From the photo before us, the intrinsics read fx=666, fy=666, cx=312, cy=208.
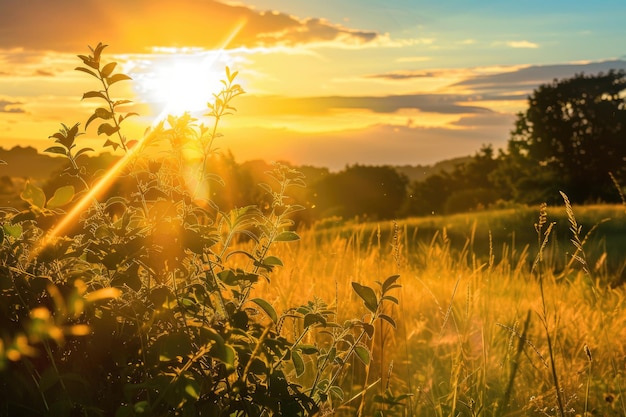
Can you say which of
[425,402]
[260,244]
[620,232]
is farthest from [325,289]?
[620,232]

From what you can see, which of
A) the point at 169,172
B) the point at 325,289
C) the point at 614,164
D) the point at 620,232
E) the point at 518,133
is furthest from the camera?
the point at 518,133

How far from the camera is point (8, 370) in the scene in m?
2.48

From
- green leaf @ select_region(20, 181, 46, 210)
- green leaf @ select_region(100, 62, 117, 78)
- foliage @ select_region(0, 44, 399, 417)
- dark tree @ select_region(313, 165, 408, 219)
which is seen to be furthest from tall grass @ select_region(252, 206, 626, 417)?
dark tree @ select_region(313, 165, 408, 219)

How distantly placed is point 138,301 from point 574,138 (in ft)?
171

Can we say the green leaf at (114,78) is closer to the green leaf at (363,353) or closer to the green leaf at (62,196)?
the green leaf at (62,196)

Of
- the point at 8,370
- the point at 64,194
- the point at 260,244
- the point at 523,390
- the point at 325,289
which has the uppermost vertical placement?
the point at 64,194

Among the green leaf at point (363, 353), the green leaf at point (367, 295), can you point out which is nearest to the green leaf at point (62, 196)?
the green leaf at point (367, 295)

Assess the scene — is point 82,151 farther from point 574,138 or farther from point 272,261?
point 574,138

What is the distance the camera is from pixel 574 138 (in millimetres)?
50188

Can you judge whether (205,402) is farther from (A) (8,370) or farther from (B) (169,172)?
(B) (169,172)

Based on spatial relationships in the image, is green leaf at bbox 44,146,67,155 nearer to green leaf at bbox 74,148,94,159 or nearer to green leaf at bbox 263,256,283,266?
green leaf at bbox 74,148,94,159

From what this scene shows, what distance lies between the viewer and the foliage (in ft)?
7.99

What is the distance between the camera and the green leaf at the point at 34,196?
2551 millimetres

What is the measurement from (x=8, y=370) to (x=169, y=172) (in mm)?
989
